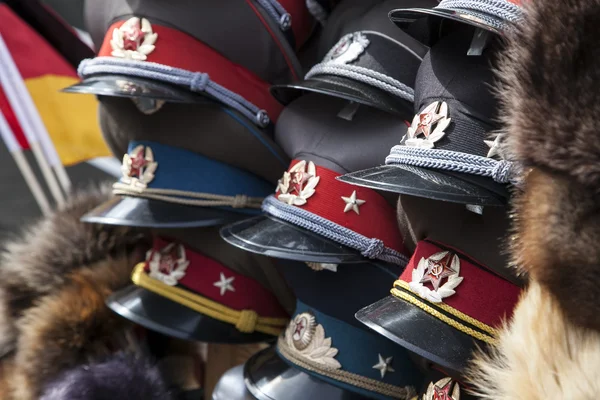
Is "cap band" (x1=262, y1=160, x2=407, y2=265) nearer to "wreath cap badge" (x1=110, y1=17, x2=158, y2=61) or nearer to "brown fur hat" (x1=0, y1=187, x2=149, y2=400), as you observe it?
"wreath cap badge" (x1=110, y1=17, x2=158, y2=61)

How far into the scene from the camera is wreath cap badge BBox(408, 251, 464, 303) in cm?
63

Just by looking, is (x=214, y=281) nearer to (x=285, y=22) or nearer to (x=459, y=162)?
(x=285, y=22)

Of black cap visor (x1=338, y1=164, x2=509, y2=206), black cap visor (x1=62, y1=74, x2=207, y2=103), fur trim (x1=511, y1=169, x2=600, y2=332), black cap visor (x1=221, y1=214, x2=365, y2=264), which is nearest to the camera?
fur trim (x1=511, y1=169, x2=600, y2=332)

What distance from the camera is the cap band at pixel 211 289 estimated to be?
1.00 m

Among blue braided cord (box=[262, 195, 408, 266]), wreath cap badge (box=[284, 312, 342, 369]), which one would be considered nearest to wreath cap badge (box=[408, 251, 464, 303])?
blue braided cord (box=[262, 195, 408, 266])

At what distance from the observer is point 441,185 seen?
1.89 feet

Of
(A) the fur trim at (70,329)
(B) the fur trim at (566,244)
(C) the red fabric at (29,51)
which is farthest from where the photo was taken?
(C) the red fabric at (29,51)

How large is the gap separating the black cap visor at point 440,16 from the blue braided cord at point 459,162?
97 mm

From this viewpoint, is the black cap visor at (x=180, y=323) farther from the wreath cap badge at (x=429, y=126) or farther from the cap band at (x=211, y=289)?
the wreath cap badge at (x=429, y=126)

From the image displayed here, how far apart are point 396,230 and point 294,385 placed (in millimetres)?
213

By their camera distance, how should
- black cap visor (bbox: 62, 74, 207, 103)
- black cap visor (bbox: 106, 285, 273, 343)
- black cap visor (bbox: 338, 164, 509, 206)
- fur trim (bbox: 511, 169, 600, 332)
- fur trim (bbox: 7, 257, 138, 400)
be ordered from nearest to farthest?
fur trim (bbox: 511, 169, 600, 332)
black cap visor (bbox: 338, 164, 509, 206)
black cap visor (bbox: 62, 74, 207, 103)
black cap visor (bbox: 106, 285, 273, 343)
fur trim (bbox: 7, 257, 138, 400)

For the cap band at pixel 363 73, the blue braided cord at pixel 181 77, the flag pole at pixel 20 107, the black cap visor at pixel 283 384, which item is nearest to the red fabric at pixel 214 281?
the black cap visor at pixel 283 384

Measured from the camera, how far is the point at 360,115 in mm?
799

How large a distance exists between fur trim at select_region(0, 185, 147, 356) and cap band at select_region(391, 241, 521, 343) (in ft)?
2.26
